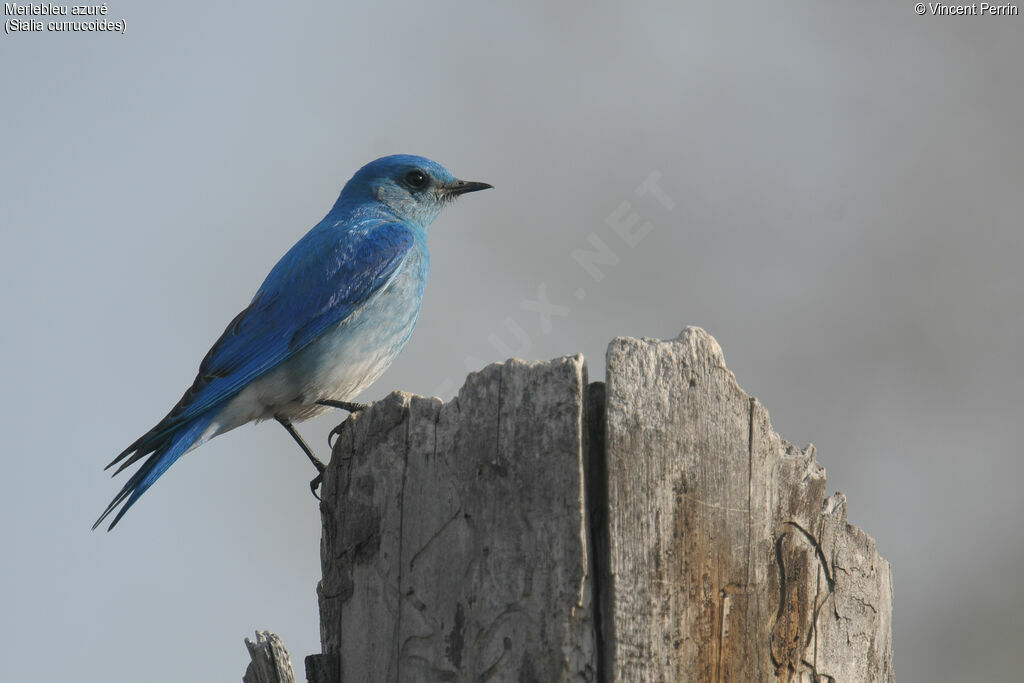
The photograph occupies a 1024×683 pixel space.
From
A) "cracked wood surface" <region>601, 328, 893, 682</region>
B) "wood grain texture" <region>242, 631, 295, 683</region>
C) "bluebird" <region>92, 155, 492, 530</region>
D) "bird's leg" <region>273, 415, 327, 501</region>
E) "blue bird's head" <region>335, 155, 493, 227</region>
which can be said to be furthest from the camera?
"blue bird's head" <region>335, 155, 493, 227</region>

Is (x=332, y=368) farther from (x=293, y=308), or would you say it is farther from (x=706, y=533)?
(x=706, y=533)

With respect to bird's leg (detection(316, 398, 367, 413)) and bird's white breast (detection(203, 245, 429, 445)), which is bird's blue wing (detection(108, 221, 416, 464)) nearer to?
bird's white breast (detection(203, 245, 429, 445))

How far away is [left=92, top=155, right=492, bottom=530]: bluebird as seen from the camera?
5.04 m

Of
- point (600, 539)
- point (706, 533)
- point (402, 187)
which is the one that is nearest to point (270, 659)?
point (600, 539)

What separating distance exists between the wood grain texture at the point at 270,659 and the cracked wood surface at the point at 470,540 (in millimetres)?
138

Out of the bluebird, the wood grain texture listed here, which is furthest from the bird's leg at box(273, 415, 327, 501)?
the wood grain texture

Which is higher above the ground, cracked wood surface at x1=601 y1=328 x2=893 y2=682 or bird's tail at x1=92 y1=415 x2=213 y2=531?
bird's tail at x1=92 y1=415 x2=213 y2=531

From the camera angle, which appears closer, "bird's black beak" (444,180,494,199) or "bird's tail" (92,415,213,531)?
"bird's tail" (92,415,213,531)

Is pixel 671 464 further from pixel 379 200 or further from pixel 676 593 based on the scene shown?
pixel 379 200

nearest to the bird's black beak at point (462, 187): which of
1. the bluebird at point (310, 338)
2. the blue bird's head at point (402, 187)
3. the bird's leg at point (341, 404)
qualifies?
the blue bird's head at point (402, 187)

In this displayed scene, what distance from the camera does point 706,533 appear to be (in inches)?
104

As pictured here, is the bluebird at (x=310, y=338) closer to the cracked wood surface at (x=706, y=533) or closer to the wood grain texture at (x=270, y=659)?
the wood grain texture at (x=270, y=659)

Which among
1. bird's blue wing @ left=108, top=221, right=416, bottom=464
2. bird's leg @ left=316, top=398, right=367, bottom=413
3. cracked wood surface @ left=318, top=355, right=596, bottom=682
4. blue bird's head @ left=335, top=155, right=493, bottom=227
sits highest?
blue bird's head @ left=335, top=155, right=493, bottom=227

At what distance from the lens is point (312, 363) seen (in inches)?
202
